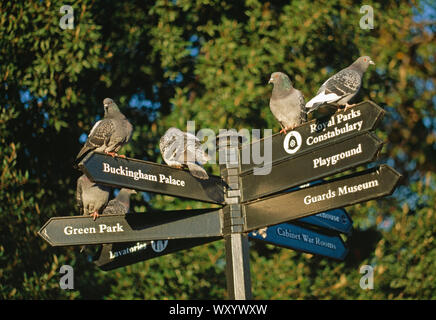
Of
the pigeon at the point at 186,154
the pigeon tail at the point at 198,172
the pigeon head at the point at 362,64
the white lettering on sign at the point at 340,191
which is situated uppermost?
the pigeon head at the point at 362,64

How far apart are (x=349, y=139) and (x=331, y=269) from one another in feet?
16.1

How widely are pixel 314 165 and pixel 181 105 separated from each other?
189 inches

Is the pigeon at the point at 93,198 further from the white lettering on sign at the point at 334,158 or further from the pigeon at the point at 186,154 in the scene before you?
the white lettering on sign at the point at 334,158

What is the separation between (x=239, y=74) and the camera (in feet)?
28.3

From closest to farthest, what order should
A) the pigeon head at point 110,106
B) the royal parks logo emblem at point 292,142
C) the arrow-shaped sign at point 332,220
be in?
1. the royal parks logo emblem at point 292,142
2. the arrow-shaped sign at point 332,220
3. the pigeon head at point 110,106

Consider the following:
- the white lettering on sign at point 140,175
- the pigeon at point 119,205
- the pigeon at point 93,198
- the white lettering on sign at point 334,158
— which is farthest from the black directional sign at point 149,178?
the pigeon at point 119,205

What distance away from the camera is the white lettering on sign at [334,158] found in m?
4.12

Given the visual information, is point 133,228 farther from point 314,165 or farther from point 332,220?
point 332,220

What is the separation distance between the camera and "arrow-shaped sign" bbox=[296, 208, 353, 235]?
16.4 ft

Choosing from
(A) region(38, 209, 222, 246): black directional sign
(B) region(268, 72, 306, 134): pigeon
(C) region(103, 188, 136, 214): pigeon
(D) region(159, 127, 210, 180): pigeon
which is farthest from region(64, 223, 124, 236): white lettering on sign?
(C) region(103, 188, 136, 214): pigeon

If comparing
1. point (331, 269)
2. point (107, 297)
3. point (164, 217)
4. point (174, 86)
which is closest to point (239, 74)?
point (174, 86)

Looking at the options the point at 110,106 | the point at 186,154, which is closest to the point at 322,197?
the point at 186,154

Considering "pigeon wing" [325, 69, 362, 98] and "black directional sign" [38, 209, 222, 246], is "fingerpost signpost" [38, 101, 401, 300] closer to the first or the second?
"black directional sign" [38, 209, 222, 246]

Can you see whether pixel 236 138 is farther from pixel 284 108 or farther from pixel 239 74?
pixel 239 74
